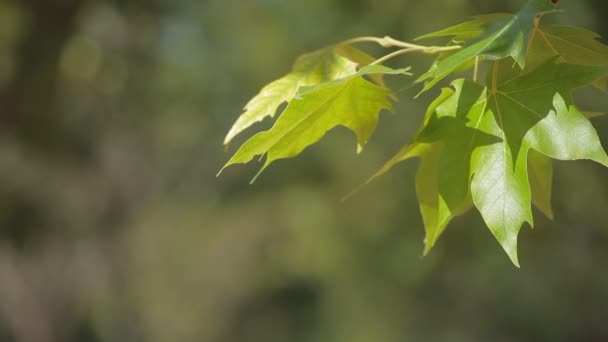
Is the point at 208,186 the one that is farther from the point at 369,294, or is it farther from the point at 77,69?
the point at 77,69

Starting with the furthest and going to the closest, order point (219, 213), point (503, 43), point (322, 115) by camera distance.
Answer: point (219, 213) → point (322, 115) → point (503, 43)

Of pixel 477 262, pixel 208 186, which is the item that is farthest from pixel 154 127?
pixel 477 262

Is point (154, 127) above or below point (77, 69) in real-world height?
below

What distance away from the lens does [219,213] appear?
6488 mm

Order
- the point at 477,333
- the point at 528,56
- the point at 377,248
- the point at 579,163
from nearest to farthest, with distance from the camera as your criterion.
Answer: the point at 528,56 → the point at 579,163 → the point at 477,333 → the point at 377,248

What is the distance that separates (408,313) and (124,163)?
7.17 feet

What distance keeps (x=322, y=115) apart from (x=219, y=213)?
588 centimetres

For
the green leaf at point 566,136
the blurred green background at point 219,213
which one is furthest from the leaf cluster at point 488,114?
the blurred green background at point 219,213

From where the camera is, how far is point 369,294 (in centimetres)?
562

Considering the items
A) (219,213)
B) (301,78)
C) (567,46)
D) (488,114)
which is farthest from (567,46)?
(219,213)

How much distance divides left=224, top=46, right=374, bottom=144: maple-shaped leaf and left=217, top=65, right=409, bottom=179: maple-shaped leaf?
3cm

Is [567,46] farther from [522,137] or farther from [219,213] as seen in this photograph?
[219,213]

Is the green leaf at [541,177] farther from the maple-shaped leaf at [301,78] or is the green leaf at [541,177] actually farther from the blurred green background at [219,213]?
the blurred green background at [219,213]

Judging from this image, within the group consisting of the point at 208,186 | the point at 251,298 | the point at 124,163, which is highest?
the point at 124,163
